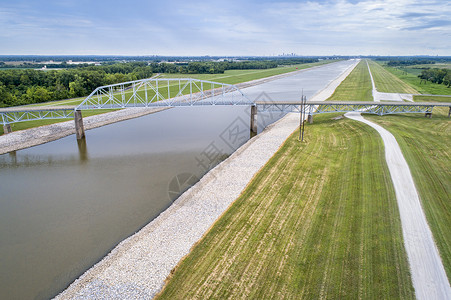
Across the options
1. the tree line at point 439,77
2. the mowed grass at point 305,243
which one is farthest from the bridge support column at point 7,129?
the tree line at point 439,77

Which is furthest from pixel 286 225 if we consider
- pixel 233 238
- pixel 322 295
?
pixel 322 295

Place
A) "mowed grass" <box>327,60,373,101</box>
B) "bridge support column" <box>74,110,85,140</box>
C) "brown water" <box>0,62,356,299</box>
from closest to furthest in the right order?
1. "brown water" <box>0,62,356,299</box>
2. "bridge support column" <box>74,110,85,140</box>
3. "mowed grass" <box>327,60,373,101</box>

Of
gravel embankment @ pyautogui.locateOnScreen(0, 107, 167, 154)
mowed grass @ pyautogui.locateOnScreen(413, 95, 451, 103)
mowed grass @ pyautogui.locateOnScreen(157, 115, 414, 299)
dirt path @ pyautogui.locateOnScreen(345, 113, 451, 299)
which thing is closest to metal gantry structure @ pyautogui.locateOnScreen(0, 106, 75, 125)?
gravel embankment @ pyautogui.locateOnScreen(0, 107, 167, 154)

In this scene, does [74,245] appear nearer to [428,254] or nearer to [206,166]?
[206,166]

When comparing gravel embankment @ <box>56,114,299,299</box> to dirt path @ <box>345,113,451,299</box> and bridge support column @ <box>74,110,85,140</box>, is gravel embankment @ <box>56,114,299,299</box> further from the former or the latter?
bridge support column @ <box>74,110,85,140</box>

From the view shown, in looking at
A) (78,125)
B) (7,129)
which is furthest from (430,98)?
(7,129)

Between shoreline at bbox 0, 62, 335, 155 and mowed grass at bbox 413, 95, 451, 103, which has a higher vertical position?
mowed grass at bbox 413, 95, 451, 103

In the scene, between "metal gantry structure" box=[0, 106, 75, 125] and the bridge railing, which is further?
the bridge railing
